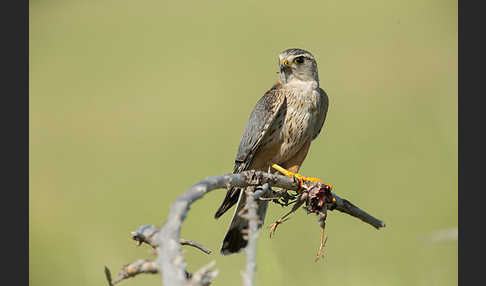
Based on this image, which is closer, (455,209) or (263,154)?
(263,154)

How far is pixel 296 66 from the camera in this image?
430 centimetres

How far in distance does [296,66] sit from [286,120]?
0.46 metres

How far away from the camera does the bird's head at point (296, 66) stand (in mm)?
4305

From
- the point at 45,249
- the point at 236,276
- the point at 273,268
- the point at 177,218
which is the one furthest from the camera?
the point at 45,249

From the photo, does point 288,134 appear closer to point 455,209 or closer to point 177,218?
point 177,218

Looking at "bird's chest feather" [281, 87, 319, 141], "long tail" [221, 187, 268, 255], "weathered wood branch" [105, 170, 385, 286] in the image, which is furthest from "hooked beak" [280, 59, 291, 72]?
"weathered wood branch" [105, 170, 385, 286]

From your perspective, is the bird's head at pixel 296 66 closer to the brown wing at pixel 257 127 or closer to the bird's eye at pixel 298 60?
the bird's eye at pixel 298 60

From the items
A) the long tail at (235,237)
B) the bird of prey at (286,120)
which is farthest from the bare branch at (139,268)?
the bird of prey at (286,120)

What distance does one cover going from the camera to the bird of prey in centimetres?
397

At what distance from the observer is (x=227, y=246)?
3.66 m

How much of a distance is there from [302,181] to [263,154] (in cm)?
71

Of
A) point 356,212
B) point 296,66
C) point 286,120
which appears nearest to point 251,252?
point 356,212

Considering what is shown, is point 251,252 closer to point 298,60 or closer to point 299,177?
point 299,177

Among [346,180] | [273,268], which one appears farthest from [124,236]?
[273,268]
